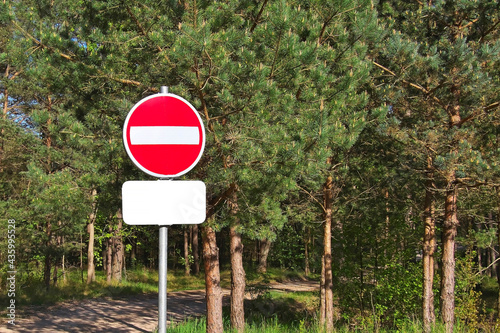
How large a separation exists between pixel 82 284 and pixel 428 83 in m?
17.9

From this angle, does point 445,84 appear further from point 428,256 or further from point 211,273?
point 211,273

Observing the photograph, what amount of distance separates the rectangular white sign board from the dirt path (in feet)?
28.6

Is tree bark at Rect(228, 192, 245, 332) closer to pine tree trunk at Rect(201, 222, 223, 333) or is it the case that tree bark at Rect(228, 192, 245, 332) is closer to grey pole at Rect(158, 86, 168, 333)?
pine tree trunk at Rect(201, 222, 223, 333)

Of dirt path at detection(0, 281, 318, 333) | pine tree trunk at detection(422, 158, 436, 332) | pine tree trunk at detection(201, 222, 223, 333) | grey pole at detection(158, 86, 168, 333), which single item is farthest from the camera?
dirt path at detection(0, 281, 318, 333)

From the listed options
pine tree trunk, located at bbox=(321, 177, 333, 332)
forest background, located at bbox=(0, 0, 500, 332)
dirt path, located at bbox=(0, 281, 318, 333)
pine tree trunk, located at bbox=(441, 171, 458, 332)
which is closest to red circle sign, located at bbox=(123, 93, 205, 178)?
forest background, located at bbox=(0, 0, 500, 332)

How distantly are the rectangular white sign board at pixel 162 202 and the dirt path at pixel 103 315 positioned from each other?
872cm

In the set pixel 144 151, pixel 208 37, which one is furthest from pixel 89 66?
pixel 144 151

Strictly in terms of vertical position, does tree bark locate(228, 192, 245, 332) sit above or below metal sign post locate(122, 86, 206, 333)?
below

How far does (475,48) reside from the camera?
974cm

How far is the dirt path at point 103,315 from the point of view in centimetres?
1305

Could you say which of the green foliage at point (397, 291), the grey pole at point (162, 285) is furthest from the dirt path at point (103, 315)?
the grey pole at point (162, 285)

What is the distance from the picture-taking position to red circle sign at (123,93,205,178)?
7.88ft

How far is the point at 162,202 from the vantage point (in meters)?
2.24

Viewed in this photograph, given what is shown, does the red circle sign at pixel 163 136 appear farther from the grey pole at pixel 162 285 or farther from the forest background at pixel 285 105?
the forest background at pixel 285 105
